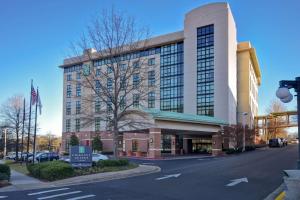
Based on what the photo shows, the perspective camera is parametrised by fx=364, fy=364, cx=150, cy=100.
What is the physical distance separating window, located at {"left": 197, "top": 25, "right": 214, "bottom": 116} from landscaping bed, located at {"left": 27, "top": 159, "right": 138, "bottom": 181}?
41.9m

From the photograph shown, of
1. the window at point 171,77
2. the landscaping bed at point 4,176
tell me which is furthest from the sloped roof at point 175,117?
the landscaping bed at point 4,176

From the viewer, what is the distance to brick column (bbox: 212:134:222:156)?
52.4 meters

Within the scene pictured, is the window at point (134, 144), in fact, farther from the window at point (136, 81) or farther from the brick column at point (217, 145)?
the window at point (136, 81)

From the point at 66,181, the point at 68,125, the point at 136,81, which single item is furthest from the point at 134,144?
the point at 66,181

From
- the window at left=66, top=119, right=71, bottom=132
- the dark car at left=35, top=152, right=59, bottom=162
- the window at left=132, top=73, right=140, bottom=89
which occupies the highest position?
the window at left=132, top=73, right=140, bottom=89

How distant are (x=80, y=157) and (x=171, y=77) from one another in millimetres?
49075

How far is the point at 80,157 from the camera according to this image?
23.6 m

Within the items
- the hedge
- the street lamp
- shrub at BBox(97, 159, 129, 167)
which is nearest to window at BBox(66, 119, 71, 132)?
shrub at BBox(97, 159, 129, 167)

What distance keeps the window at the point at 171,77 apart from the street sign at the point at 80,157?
4625 cm

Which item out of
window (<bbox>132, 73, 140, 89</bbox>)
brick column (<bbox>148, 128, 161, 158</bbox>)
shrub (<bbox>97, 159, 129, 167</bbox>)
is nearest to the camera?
shrub (<bbox>97, 159, 129, 167</bbox>)

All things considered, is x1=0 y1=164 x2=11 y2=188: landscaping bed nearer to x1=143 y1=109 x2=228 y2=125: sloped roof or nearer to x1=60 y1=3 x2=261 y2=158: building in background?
x1=143 y1=109 x2=228 y2=125: sloped roof

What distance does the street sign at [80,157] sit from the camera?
23.2 m

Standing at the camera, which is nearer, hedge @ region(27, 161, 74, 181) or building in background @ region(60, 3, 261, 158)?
hedge @ region(27, 161, 74, 181)

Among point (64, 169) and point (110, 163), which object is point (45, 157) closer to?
point (110, 163)
